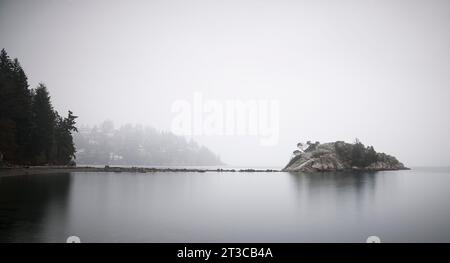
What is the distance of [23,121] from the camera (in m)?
64.1

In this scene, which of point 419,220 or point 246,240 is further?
point 419,220

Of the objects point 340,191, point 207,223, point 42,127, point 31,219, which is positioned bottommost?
point 340,191

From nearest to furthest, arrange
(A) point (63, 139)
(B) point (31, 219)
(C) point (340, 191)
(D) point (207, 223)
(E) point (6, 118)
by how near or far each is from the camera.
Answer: (B) point (31, 219) → (D) point (207, 223) → (C) point (340, 191) → (E) point (6, 118) → (A) point (63, 139)

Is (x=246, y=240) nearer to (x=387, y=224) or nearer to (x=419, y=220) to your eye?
(x=387, y=224)

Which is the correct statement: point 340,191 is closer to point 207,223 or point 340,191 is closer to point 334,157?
point 207,223

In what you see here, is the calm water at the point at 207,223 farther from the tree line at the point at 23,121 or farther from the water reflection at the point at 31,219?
the tree line at the point at 23,121

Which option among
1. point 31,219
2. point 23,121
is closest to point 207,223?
point 31,219

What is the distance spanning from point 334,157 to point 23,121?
12601 centimetres

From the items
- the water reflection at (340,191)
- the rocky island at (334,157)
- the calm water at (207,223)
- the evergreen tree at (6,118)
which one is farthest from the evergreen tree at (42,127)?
the rocky island at (334,157)

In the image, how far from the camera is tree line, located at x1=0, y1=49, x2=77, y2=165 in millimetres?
54250
